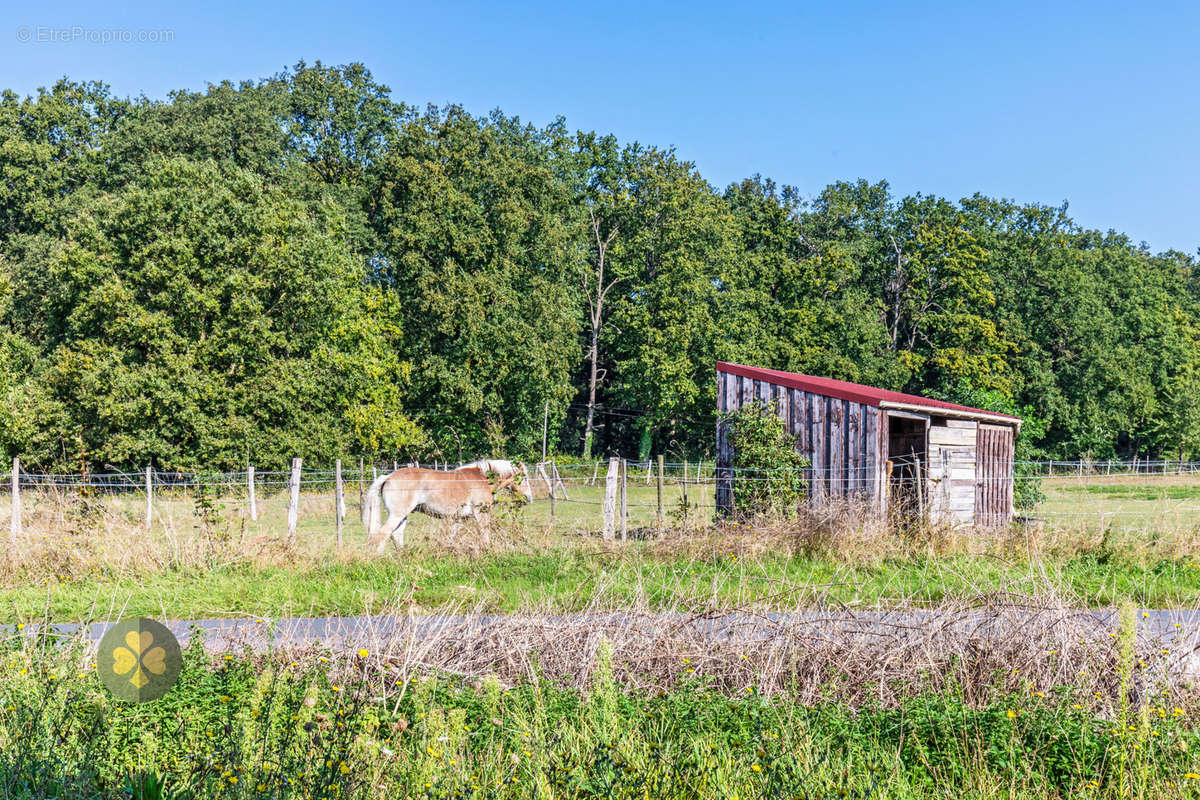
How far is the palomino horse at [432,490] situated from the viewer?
571 inches

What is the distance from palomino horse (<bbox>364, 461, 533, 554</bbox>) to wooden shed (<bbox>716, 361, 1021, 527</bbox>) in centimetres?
378

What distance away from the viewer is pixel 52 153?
37.4 meters

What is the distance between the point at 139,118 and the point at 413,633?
39011 mm

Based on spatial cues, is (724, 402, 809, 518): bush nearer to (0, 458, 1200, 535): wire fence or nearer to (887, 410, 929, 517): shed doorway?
(0, 458, 1200, 535): wire fence

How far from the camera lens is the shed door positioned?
1630cm

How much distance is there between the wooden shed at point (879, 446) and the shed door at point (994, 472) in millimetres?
18

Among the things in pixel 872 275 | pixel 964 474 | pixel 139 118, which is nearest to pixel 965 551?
pixel 964 474

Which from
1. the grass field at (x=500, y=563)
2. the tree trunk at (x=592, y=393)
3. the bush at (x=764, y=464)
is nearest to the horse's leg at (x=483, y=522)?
the grass field at (x=500, y=563)

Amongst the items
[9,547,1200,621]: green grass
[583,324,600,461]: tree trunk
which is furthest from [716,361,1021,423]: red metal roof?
[583,324,600,461]: tree trunk

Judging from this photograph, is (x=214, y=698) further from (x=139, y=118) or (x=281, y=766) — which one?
(x=139, y=118)

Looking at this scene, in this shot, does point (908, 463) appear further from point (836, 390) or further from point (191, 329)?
point (191, 329)

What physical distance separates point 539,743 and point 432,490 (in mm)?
11356

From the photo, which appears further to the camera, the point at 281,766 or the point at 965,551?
the point at 965,551

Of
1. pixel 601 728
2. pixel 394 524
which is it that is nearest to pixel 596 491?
pixel 394 524
